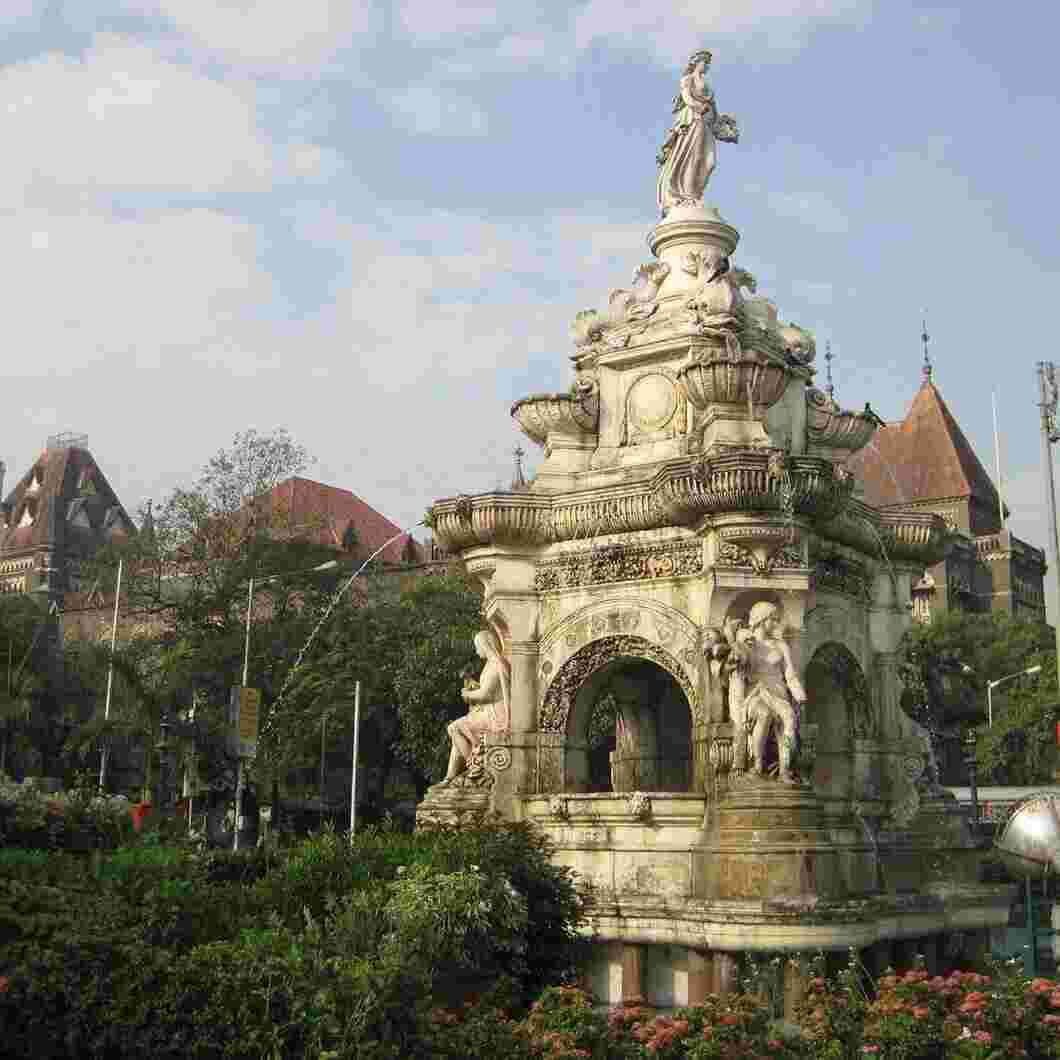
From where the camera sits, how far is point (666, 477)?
528 inches

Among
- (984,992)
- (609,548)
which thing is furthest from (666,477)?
(984,992)

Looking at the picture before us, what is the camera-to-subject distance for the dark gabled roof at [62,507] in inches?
3925

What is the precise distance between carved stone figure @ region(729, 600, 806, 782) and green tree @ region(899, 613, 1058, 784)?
21.8m

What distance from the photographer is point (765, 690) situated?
504 inches

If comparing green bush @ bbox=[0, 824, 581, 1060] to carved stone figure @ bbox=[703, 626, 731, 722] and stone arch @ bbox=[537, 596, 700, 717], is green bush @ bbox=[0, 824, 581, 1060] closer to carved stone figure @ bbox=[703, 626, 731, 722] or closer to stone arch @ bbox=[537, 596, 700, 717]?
carved stone figure @ bbox=[703, 626, 731, 722]

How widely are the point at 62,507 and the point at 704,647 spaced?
94.1 meters

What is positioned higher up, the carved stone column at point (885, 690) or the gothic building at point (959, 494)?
the gothic building at point (959, 494)

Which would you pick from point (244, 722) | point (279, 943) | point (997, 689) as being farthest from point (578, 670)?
point (997, 689)

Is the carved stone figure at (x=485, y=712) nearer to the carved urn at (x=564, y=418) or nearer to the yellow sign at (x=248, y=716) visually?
the carved urn at (x=564, y=418)

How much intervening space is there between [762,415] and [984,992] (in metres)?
7.02

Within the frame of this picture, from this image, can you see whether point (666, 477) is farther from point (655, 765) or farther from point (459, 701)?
point (459, 701)

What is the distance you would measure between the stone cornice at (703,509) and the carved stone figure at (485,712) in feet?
4.40

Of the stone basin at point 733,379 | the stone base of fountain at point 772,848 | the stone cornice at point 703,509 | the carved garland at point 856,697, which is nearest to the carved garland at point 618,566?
the stone cornice at point 703,509

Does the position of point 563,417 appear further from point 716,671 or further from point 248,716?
point 248,716
